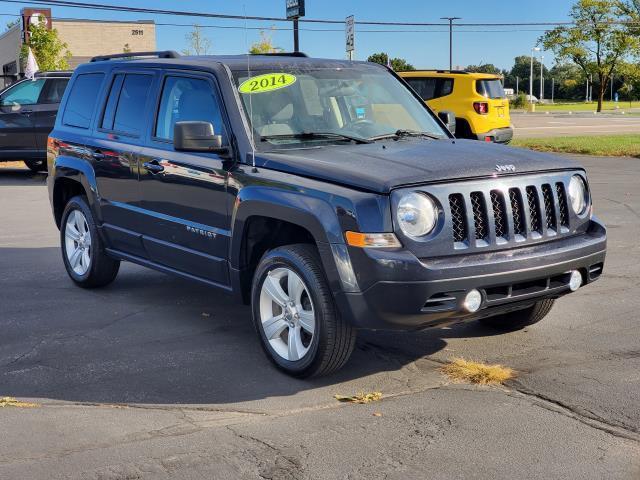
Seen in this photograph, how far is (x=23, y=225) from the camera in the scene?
38.0 feet

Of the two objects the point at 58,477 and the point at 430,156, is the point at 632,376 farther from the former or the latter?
the point at 58,477

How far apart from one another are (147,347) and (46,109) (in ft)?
42.0

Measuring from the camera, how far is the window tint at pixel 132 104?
6.50 metres

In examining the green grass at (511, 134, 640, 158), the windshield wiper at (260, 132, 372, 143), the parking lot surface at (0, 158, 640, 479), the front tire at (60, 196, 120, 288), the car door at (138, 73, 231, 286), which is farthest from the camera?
the green grass at (511, 134, 640, 158)

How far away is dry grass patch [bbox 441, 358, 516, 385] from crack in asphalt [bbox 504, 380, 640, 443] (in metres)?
0.13

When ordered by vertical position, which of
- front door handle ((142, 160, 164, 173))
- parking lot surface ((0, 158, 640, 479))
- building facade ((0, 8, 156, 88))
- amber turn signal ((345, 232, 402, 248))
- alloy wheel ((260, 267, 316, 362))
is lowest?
parking lot surface ((0, 158, 640, 479))

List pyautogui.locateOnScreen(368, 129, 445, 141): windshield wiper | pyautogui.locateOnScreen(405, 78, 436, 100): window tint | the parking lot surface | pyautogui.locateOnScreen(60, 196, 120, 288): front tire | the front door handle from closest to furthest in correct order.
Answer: the parking lot surface
pyautogui.locateOnScreen(368, 129, 445, 141): windshield wiper
the front door handle
pyautogui.locateOnScreen(60, 196, 120, 288): front tire
pyautogui.locateOnScreen(405, 78, 436, 100): window tint

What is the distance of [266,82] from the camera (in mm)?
5785

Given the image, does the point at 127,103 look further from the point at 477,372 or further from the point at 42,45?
the point at 42,45

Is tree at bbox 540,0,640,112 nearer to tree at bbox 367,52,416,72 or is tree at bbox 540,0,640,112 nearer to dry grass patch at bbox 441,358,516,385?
tree at bbox 367,52,416,72

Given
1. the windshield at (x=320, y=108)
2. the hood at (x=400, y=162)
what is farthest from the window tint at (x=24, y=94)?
the hood at (x=400, y=162)

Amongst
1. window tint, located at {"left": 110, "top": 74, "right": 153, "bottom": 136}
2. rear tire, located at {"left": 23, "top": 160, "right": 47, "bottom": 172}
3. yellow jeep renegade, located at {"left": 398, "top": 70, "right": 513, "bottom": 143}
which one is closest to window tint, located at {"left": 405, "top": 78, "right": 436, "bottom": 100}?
yellow jeep renegade, located at {"left": 398, "top": 70, "right": 513, "bottom": 143}

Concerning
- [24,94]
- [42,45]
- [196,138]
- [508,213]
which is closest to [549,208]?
[508,213]

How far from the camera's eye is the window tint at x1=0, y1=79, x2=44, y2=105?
17406 mm
